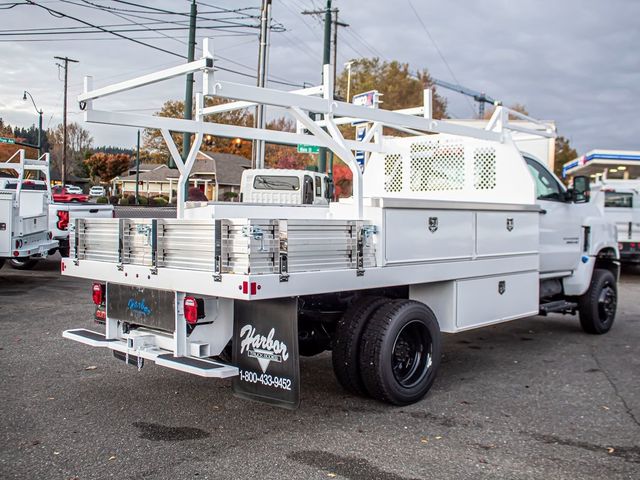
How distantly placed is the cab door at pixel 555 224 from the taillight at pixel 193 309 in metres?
4.24

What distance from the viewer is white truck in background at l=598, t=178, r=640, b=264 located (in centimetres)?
1512

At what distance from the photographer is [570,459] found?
167 inches

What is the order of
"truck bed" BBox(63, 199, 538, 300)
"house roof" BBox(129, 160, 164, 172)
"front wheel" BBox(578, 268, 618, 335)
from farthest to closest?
"house roof" BBox(129, 160, 164, 172)
"front wheel" BBox(578, 268, 618, 335)
"truck bed" BBox(63, 199, 538, 300)

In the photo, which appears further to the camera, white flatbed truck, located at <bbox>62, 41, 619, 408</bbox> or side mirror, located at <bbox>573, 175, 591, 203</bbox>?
side mirror, located at <bbox>573, 175, 591, 203</bbox>

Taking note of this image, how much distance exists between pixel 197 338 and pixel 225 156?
65830 millimetres

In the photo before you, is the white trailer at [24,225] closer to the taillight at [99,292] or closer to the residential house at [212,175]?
the taillight at [99,292]

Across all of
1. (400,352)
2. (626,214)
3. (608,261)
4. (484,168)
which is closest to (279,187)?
(484,168)

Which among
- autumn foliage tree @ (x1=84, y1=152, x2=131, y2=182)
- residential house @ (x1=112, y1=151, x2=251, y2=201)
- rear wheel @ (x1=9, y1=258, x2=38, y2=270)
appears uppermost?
autumn foliage tree @ (x1=84, y1=152, x2=131, y2=182)

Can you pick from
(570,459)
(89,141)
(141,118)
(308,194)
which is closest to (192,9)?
(308,194)

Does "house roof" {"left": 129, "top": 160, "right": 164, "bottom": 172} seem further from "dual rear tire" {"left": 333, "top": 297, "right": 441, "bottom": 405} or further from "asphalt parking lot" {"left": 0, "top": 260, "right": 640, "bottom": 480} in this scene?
"dual rear tire" {"left": 333, "top": 297, "right": 441, "bottom": 405}

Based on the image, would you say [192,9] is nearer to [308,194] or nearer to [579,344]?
[308,194]

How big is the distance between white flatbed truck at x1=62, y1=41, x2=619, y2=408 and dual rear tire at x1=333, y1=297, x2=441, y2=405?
0.04 feet

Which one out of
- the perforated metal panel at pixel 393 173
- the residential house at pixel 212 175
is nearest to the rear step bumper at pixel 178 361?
the perforated metal panel at pixel 393 173

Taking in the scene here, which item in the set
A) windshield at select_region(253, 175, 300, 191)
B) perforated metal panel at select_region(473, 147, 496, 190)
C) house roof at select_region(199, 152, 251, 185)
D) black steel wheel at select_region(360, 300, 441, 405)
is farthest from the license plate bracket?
house roof at select_region(199, 152, 251, 185)
